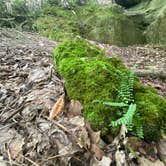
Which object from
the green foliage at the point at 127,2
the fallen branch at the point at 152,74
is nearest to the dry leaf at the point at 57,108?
the fallen branch at the point at 152,74

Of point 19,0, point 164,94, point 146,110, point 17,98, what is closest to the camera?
point 146,110

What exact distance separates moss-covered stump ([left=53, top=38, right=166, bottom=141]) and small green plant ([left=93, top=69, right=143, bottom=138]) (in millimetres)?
29

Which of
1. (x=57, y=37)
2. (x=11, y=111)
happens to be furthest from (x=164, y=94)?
(x=57, y=37)

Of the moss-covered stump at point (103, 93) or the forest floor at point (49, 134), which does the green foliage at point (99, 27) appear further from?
the moss-covered stump at point (103, 93)

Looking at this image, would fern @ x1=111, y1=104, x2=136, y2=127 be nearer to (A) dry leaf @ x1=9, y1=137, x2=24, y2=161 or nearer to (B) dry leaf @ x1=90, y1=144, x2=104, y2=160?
(B) dry leaf @ x1=90, y1=144, x2=104, y2=160

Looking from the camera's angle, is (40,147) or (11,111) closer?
(40,147)

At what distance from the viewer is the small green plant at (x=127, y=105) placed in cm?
233

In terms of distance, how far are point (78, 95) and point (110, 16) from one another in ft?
26.7

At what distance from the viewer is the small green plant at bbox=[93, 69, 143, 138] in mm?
2330

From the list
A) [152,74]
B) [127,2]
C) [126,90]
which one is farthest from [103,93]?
[127,2]

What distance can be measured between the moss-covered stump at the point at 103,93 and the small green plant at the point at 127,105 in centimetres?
3

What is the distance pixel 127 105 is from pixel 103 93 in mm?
229

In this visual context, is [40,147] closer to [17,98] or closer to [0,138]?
[0,138]

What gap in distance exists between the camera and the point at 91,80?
284 cm
